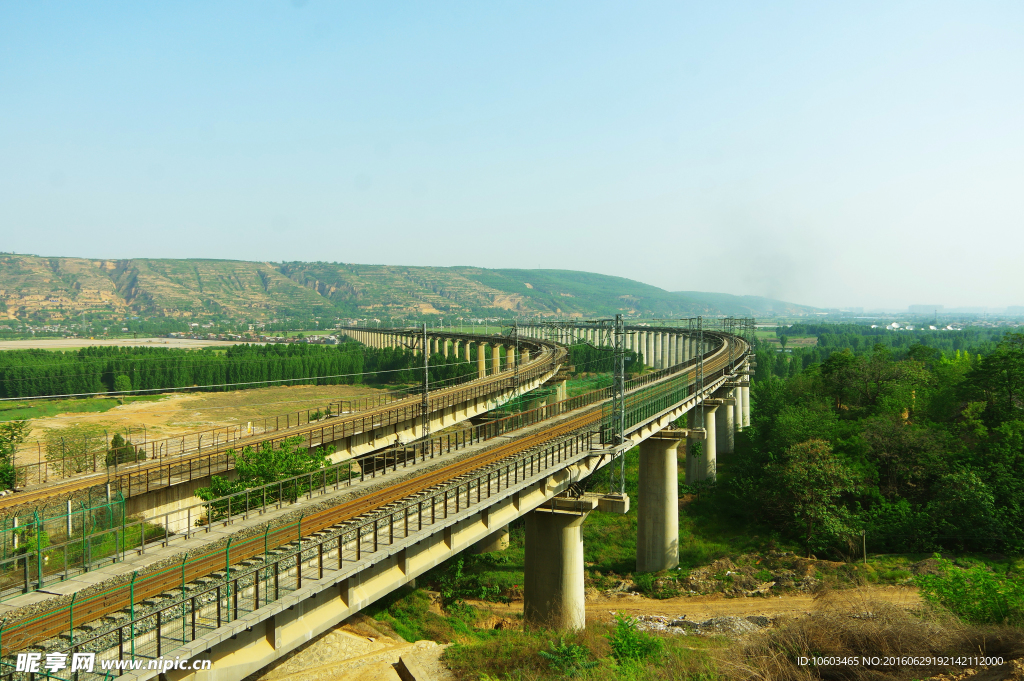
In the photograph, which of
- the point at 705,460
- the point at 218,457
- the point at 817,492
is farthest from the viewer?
the point at 705,460

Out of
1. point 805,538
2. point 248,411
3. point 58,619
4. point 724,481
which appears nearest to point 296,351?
point 248,411

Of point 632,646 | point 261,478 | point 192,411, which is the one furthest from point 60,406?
point 632,646

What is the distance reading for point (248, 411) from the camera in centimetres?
10450

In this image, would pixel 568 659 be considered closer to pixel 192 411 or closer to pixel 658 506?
pixel 658 506

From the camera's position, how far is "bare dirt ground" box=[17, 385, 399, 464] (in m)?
78.5

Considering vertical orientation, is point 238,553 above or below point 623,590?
above

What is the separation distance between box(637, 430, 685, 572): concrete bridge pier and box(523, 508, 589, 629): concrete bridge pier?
13748 mm

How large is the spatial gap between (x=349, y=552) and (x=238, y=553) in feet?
11.0

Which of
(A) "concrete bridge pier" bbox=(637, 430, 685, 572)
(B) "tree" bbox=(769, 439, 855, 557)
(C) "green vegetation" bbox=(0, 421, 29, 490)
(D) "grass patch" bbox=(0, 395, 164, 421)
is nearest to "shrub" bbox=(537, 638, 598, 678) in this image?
(A) "concrete bridge pier" bbox=(637, 430, 685, 572)

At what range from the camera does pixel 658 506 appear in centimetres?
4403

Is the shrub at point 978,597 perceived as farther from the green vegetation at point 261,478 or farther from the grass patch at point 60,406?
the grass patch at point 60,406

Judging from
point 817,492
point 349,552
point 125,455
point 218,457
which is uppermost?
point 349,552

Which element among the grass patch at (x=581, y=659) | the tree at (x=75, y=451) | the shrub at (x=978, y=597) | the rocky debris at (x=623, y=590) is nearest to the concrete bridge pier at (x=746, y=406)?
the rocky debris at (x=623, y=590)

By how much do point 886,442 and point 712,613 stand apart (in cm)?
2003
